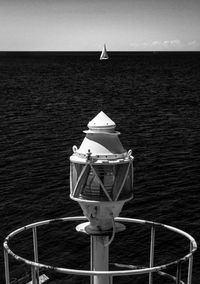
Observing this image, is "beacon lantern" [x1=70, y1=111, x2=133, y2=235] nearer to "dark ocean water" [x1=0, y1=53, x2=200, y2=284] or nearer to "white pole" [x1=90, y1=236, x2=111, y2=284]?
"white pole" [x1=90, y1=236, x2=111, y2=284]

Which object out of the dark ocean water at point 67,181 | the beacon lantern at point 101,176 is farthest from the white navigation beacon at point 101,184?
the dark ocean water at point 67,181

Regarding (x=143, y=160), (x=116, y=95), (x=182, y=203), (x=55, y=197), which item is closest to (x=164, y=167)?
(x=143, y=160)

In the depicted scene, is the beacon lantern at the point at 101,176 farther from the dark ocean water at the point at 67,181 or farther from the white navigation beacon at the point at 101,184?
the dark ocean water at the point at 67,181

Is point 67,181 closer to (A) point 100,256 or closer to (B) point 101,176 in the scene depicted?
(A) point 100,256

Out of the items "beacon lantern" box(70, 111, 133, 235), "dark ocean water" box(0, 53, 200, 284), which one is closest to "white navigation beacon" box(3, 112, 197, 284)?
"beacon lantern" box(70, 111, 133, 235)

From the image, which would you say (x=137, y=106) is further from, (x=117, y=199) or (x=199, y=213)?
(x=117, y=199)

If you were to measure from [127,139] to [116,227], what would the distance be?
44.6m

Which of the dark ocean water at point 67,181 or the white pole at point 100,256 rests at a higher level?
the white pole at point 100,256

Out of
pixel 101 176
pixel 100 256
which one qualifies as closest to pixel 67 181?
pixel 100 256

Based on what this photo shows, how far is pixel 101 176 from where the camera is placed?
793cm

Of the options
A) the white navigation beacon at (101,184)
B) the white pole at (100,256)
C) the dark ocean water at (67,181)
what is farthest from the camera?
the dark ocean water at (67,181)

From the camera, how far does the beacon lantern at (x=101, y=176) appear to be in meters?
7.91

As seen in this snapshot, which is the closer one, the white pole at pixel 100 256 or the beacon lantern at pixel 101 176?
the beacon lantern at pixel 101 176

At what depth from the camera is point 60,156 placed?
1740 inches
